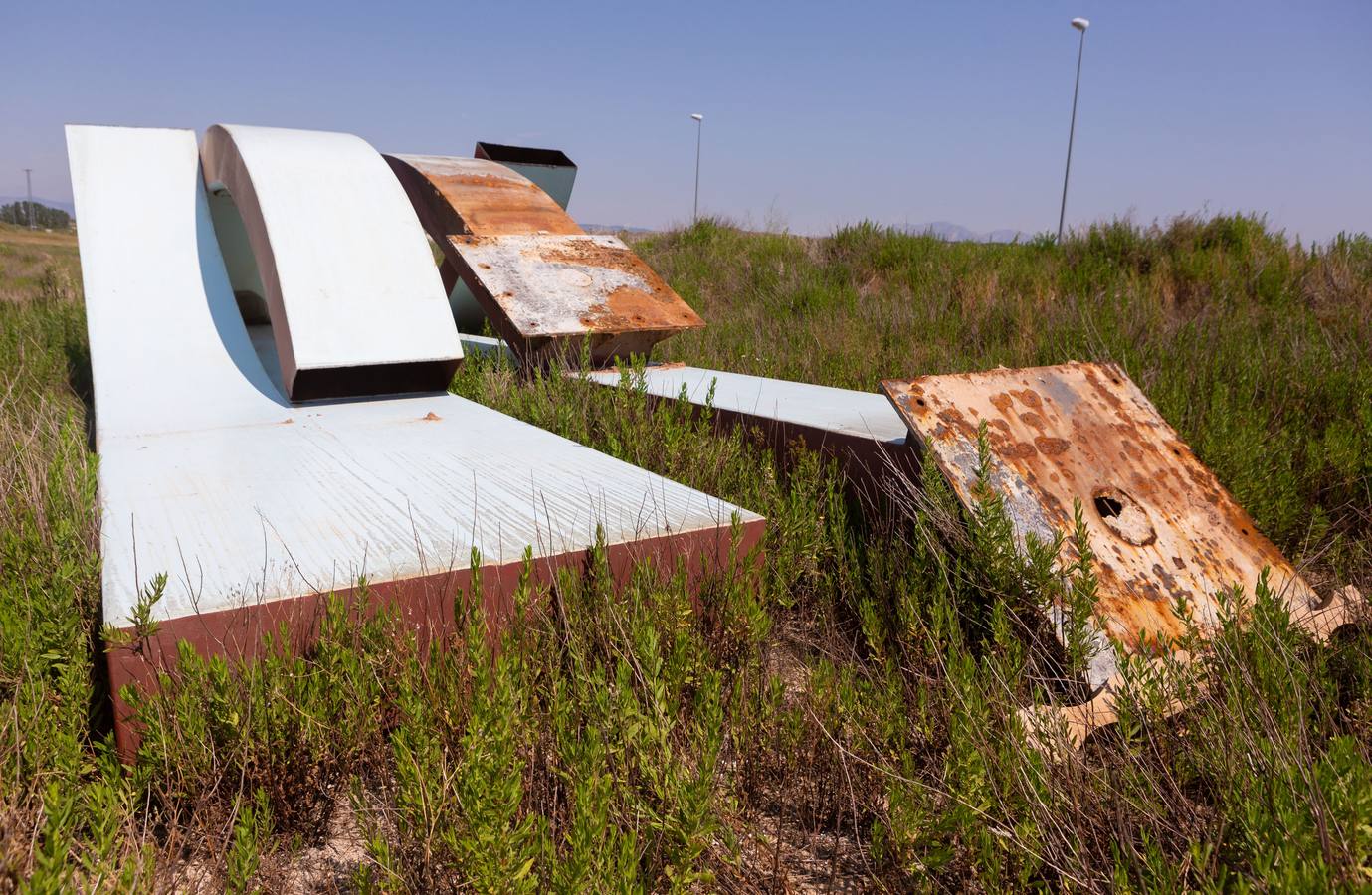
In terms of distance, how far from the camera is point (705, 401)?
4.36m

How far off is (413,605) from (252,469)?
1.26m

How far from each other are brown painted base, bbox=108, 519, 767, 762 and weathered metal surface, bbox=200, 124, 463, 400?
2062mm

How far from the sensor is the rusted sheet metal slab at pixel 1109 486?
262 cm

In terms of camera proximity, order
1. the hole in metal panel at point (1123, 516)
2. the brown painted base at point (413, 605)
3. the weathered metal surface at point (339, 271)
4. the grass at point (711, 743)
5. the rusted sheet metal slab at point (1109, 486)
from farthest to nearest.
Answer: the weathered metal surface at point (339, 271) < the hole in metal panel at point (1123, 516) < the rusted sheet metal slab at point (1109, 486) < the brown painted base at point (413, 605) < the grass at point (711, 743)

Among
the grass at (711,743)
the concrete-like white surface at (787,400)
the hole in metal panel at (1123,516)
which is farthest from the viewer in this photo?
the concrete-like white surface at (787,400)

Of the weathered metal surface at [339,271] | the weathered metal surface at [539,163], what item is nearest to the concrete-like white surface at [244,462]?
the weathered metal surface at [339,271]

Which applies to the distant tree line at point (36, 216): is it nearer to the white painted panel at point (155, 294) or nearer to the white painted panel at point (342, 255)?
the white painted panel at point (155, 294)

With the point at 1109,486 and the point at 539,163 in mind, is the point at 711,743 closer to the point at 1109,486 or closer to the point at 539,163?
the point at 1109,486

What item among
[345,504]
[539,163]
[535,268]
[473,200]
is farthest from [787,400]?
[539,163]

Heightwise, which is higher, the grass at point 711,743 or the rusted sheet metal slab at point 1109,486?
the rusted sheet metal slab at point 1109,486

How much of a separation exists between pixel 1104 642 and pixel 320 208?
4.05 metres

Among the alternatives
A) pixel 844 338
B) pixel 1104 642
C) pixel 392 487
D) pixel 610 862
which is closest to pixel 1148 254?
pixel 844 338

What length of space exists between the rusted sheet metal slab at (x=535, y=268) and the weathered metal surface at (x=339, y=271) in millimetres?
782

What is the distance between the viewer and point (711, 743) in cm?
174
